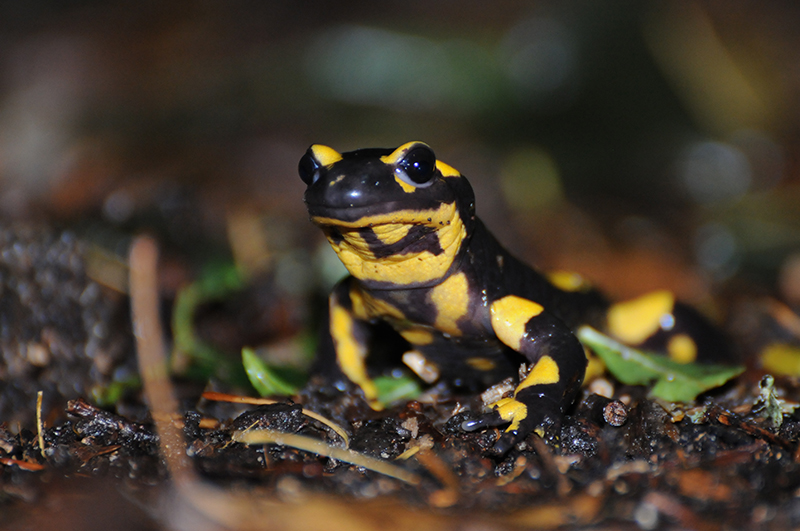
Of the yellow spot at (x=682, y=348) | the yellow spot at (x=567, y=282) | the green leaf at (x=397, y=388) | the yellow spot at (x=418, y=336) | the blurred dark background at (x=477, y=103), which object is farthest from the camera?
the blurred dark background at (x=477, y=103)

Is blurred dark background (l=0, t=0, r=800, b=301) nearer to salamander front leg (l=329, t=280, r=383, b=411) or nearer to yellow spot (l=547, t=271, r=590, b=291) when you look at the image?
yellow spot (l=547, t=271, r=590, b=291)

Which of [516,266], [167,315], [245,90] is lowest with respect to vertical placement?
[167,315]

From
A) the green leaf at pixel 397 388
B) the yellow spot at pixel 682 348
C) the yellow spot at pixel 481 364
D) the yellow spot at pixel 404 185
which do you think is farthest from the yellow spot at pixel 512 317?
the yellow spot at pixel 682 348

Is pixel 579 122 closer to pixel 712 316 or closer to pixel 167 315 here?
pixel 712 316

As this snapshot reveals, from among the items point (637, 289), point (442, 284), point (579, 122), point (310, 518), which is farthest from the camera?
point (579, 122)

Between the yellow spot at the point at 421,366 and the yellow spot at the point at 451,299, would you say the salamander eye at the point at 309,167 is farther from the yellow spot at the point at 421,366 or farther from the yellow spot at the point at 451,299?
the yellow spot at the point at 421,366

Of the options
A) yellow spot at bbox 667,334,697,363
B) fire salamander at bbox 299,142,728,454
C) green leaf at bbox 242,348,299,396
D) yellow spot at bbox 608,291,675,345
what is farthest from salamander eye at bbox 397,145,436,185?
yellow spot at bbox 667,334,697,363

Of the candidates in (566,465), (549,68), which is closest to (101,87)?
(549,68)
